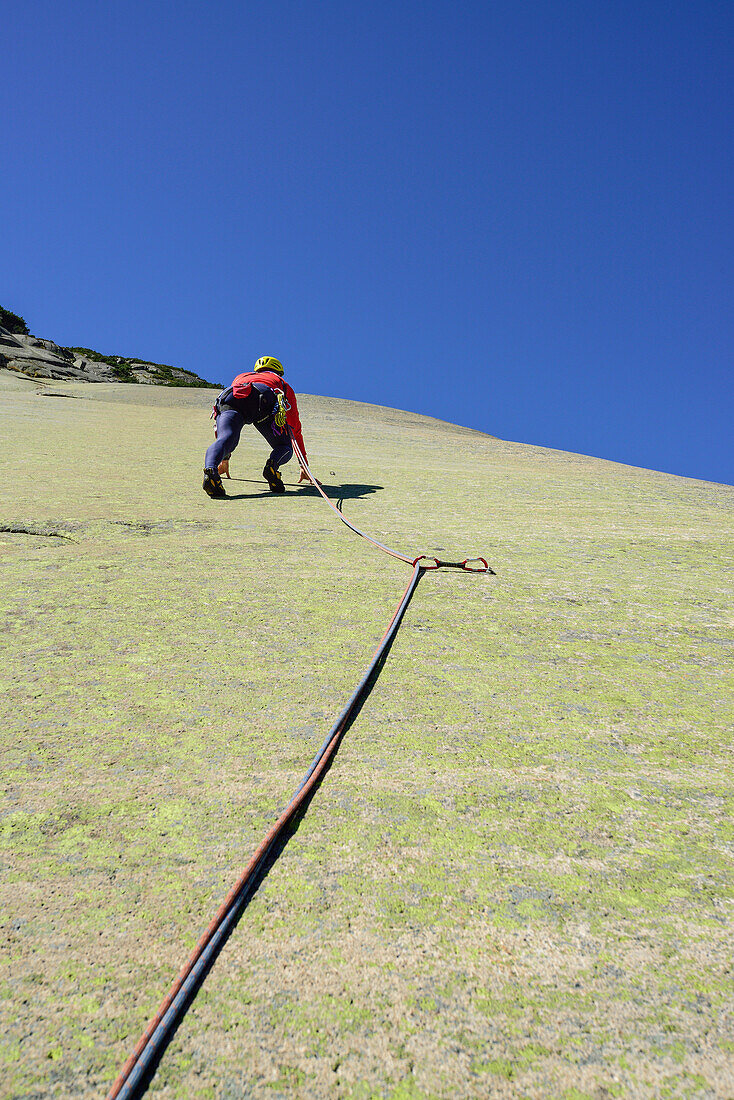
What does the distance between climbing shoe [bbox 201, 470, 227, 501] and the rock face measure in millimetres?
18990

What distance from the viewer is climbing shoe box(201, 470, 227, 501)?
15.3 ft

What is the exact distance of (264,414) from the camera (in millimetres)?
5328

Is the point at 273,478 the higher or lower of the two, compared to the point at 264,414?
lower

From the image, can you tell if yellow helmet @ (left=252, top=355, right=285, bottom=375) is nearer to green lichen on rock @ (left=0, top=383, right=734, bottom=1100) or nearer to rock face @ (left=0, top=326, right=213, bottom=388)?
green lichen on rock @ (left=0, top=383, right=734, bottom=1100)

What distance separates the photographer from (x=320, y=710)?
1.66 metres

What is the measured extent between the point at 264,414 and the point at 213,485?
0.96m

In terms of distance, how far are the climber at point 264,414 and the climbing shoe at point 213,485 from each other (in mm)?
267

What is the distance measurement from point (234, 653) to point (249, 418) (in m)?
3.62

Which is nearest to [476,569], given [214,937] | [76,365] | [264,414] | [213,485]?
[214,937]

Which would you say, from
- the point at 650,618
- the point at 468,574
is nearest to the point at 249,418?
the point at 468,574

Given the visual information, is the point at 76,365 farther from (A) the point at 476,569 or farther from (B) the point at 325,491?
(A) the point at 476,569

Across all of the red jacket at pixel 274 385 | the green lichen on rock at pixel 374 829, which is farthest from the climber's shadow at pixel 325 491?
the green lichen on rock at pixel 374 829

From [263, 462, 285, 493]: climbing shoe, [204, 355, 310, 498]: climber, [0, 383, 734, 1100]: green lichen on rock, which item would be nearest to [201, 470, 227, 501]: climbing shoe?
[204, 355, 310, 498]: climber

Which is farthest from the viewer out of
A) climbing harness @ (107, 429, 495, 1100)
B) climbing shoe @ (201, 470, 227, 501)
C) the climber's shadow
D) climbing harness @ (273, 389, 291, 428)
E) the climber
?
climbing harness @ (273, 389, 291, 428)
